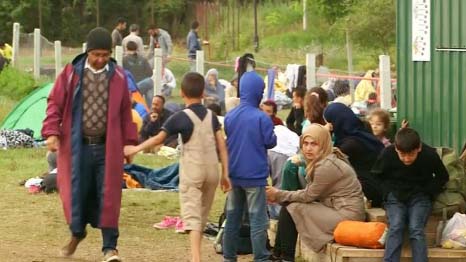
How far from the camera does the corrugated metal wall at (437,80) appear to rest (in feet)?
32.4

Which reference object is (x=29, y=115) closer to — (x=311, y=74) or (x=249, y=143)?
(x=311, y=74)

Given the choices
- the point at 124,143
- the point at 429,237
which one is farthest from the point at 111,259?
the point at 429,237

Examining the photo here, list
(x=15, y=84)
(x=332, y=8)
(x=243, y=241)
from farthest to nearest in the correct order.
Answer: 1. (x=332, y=8)
2. (x=15, y=84)
3. (x=243, y=241)

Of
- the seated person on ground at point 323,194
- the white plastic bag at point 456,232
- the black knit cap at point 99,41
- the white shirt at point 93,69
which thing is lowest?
the white plastic bag at point 456,232

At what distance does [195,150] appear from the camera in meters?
9.08

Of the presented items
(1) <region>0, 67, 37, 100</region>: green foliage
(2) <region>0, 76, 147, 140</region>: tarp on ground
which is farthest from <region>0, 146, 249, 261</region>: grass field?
(1) <region>0, 67, 37, 100</region>: green foliage

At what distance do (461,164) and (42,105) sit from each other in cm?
1262

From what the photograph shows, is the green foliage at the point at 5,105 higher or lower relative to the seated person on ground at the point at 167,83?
lower

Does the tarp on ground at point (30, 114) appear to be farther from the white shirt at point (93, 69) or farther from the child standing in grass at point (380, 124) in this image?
the white shirt at point (93, 69)

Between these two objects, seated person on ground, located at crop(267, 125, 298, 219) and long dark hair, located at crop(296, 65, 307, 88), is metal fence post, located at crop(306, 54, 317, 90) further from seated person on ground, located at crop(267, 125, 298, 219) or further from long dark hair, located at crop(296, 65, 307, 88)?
seated person on ground, located at crop(267, 125, 298, 219)

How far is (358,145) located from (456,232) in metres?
1.21

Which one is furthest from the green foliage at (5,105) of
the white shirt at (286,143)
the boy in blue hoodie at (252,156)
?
the boy in blue hoodie at (252,156)

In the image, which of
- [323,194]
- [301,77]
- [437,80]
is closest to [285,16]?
[301,77]

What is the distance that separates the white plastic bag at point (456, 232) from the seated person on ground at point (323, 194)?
0.73 metres
